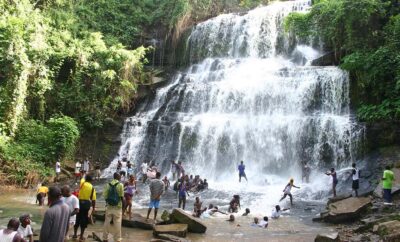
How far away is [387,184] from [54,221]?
11.5 metres

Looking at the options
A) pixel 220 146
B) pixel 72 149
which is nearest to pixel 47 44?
pixel 72 149

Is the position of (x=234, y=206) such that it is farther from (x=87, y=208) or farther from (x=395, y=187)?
(x=87, y=208)

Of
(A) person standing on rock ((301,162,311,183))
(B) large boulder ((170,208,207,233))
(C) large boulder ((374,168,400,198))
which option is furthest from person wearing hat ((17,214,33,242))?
(A) person standing on rock ((301,162,311,183))

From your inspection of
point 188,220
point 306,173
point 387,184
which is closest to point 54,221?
point 188,220

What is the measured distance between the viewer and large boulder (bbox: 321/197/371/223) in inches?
499

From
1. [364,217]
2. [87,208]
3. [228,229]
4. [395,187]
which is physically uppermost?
[395,187]

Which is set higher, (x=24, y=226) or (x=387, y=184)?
(x=387, y=184)


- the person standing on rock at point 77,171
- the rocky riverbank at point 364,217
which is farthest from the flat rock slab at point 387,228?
the person standing on rock at point 77,171

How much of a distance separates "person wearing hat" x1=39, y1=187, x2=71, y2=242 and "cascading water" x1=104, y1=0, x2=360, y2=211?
12.1 m

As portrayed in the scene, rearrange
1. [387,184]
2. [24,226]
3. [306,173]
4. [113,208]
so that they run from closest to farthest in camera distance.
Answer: [24,226] < [113,208] < [387,184] < [306,173]

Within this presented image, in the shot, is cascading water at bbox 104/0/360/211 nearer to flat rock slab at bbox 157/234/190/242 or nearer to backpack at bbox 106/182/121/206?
flat rock slab at bbox 157/234/190/242

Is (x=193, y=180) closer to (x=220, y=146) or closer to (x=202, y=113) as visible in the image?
(x=220, y=146)

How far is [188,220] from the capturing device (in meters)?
10.8

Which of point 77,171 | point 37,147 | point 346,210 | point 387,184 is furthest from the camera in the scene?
point 37,147
